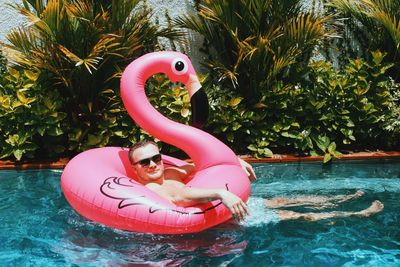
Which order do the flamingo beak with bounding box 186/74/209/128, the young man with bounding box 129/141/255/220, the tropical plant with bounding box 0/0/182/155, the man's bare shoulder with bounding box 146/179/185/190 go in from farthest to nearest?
1. the tropical plant with bounding box 0/0/182/155
2. the flamingo beak with bounding box 186/74/209/128
3. the man's bare shoulder with bounding box 146/179/185/190
4. the young man with bounding box 129/141/255/220

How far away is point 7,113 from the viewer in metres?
6.77

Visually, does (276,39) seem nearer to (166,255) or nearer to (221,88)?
(221,88)

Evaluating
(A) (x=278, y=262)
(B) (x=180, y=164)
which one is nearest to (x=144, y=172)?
(B) (x=180, y=164)

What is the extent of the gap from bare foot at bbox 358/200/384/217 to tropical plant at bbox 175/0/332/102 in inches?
100

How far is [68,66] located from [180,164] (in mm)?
2408

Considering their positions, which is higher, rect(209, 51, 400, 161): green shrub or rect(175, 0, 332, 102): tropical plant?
rect(175, 0, 332, 102): tropical plant

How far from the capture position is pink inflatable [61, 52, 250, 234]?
416cm

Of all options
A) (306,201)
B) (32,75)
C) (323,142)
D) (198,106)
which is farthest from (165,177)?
(323,142)

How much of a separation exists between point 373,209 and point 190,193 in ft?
6.18

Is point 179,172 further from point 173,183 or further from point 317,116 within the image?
point 317,116

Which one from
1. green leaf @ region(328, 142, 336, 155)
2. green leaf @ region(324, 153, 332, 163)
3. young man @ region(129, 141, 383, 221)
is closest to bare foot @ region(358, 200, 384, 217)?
young man @ region(129, 141, 383, 221)

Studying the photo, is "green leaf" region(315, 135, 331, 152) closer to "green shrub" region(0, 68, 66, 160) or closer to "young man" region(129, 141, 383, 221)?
"young man" region(129, 141, 383, 221)

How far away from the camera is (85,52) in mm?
6898

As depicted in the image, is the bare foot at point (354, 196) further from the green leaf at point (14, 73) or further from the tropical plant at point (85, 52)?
the green leaf at point (14, 73)
